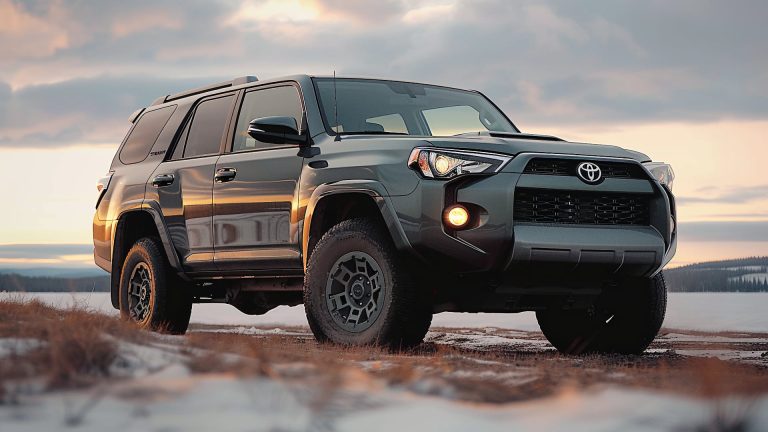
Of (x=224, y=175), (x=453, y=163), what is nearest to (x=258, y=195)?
(x=224, y=175)

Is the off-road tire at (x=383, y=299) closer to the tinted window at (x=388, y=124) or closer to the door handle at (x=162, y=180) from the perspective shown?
the tinted window at (x=388, y=124)

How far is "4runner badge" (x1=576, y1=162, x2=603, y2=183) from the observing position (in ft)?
24.3

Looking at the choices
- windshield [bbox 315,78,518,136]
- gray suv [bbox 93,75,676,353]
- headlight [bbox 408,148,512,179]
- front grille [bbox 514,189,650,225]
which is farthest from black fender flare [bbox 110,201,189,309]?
front grille [bbox 514,189,650,225]

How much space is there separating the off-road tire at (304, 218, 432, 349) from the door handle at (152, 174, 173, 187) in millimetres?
2480

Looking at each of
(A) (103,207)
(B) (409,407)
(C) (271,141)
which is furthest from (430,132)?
(B) (409,407)

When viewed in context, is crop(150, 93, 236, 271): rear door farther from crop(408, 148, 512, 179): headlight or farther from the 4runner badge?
the 4runner badge

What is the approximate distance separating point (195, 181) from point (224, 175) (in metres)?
0.54

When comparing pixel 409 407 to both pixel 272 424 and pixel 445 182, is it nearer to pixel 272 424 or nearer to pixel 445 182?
pixel 272 424

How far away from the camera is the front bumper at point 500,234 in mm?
7020

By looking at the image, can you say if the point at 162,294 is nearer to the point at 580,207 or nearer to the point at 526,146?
the point at 526,146

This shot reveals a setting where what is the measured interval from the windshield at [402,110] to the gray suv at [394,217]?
0.06 feet

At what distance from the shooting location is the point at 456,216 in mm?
7062

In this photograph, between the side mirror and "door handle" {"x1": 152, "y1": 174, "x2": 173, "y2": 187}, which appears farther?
"door handle" {"x1": 152, "y1": 174, "x2": 173, "y2": 187}

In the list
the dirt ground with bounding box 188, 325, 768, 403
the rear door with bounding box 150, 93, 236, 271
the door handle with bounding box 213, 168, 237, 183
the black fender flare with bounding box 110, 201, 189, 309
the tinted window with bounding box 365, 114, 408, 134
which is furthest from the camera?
the black fender flare with bounding box 110, 201, 189, 309
